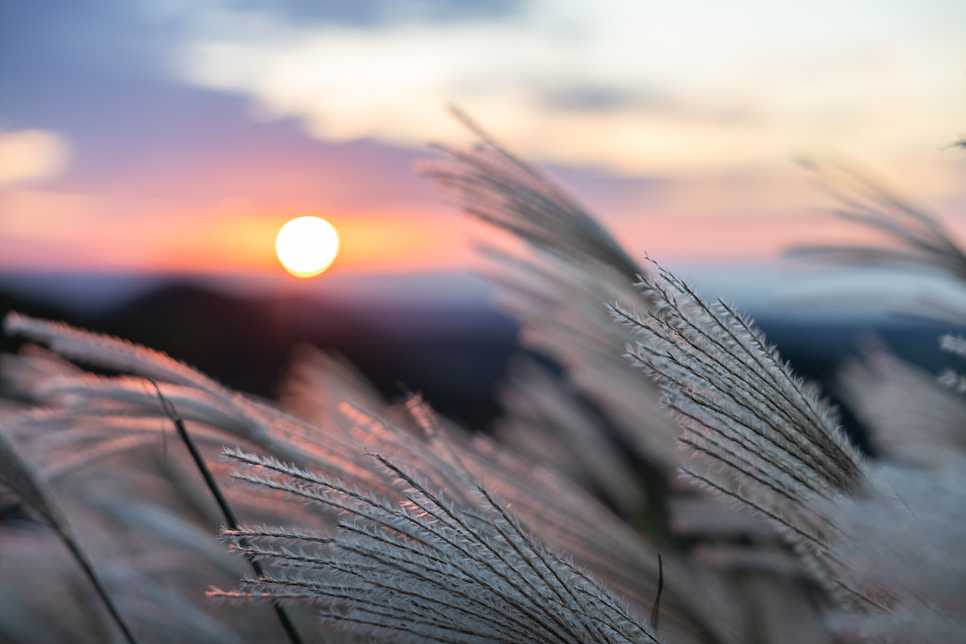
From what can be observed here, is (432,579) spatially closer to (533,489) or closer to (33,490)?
(533,489)

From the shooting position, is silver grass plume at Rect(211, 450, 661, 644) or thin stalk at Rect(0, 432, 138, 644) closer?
silver grass plume at Rect(211, 450, 661, 644)

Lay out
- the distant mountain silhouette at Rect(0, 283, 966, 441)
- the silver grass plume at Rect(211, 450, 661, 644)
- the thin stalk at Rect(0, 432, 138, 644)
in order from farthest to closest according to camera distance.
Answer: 1. the distant mountain silhouette at Rect(0, 283, 966, 441)
2. the thin stalk at Rect(0, 432, 138, 644)
3. the silver grass plume at Rect(211, 450, 661, 644)

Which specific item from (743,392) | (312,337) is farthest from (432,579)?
(312,337)

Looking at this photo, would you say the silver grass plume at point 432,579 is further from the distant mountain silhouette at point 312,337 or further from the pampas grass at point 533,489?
the distant mountain silhouette at point 312,337

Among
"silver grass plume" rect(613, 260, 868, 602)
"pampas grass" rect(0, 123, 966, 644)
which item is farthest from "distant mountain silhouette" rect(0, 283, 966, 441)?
"silver grass plume" rect(613, 260, 868, 602)

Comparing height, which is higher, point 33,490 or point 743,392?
point 743,392

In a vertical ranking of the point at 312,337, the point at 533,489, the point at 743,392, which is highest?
the point at 743,392

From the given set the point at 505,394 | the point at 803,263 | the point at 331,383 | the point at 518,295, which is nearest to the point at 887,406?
the point at 803,263

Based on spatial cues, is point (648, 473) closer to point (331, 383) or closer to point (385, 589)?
point (331, 383)

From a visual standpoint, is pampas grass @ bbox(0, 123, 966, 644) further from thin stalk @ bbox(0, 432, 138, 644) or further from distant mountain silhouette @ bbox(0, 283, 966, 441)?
distant mountain silhouette @ bbox(0, 283, 966, 441)
